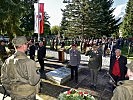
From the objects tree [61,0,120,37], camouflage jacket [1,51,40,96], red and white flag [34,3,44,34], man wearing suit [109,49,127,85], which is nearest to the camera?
camouflage jacket [1,51,40,96]

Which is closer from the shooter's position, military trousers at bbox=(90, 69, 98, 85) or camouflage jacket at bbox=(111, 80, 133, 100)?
camouflage jacket at bbox=(111, 80, 133, 100)

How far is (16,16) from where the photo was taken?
44.4 feet

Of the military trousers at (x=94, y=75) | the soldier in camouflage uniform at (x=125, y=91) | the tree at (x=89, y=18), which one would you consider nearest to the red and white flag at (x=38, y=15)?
the military trousers at (x=94, y=75)

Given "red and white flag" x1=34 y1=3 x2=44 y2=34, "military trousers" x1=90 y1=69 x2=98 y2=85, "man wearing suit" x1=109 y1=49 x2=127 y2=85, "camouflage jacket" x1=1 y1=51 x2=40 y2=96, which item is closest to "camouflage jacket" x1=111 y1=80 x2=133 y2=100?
"camouflage jacket" x1=1 y1=51 x2=40 y2=96

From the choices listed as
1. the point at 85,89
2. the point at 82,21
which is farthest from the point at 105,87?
the point at 82,21

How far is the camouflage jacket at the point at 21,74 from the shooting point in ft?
15.6

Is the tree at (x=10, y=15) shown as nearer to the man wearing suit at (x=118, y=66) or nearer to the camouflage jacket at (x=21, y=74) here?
the man wearing suit at (x=118, y=66)

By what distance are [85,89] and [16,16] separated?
5021mm

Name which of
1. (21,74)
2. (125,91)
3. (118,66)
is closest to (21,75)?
(21,74)

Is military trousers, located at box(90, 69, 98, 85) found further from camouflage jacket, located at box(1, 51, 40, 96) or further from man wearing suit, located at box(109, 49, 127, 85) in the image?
camouflage jacket, located at box(1, 51, 40, 96)

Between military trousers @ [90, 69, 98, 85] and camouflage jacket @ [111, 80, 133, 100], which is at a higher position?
camouflage jacket @ [111, 80, 133, 100]

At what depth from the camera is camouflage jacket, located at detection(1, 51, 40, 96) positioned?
476 centimetres

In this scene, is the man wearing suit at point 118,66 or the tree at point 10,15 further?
the tree at point 10,15

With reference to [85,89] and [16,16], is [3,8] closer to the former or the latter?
[16,16]
